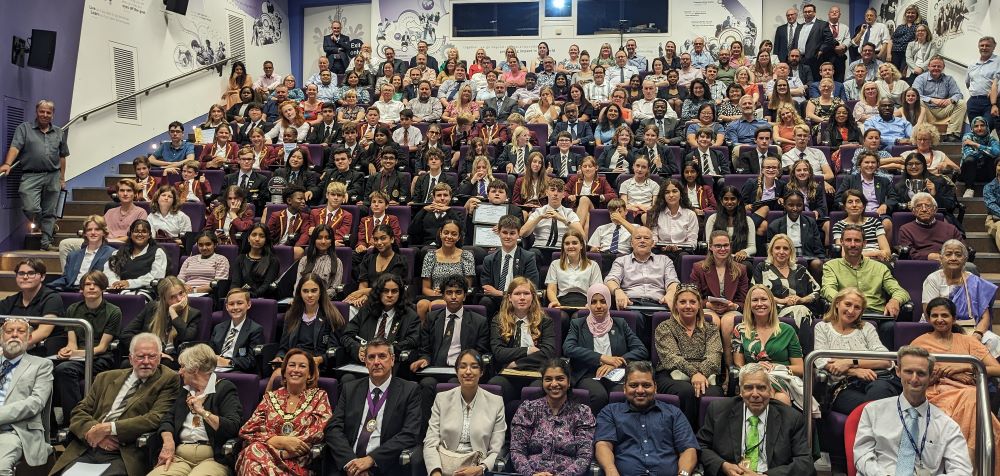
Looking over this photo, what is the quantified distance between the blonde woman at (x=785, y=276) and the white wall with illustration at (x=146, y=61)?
623 cm

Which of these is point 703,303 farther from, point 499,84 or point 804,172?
point 499,84

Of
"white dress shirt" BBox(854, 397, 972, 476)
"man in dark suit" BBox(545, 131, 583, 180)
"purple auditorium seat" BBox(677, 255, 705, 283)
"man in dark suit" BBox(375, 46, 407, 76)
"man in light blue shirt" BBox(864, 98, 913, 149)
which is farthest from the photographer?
"man in dark suit" BBox(375, 46, 407, 76)

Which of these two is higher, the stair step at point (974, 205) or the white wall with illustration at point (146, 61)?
the white wall with illustration at point (146, 61)

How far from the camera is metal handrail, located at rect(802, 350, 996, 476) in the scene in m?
3.31

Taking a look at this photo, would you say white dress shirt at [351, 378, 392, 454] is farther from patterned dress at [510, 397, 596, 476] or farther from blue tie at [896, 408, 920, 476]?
blue tie at [896, 408, 920, 476]

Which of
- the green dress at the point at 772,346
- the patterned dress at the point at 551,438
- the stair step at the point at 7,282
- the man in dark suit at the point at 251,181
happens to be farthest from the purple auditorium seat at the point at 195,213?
the green dress at the point at 772,346

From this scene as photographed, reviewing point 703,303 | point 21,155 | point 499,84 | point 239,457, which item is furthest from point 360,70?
point 239,457

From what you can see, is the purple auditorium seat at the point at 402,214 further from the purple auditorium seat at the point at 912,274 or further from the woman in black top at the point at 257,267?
the purple auditorium seat at the point at 912,274

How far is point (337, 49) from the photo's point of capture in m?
12.0

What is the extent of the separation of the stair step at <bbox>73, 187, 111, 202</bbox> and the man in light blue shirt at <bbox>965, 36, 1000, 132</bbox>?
8.02 meters

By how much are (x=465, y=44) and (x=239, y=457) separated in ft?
32.1

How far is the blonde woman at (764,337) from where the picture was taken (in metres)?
4.31

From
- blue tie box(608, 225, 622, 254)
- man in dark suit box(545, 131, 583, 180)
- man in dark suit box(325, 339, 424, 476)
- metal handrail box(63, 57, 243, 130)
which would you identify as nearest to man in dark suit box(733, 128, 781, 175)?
man in dark suit box(545, 131, 583, 180)

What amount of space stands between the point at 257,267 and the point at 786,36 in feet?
26.0
